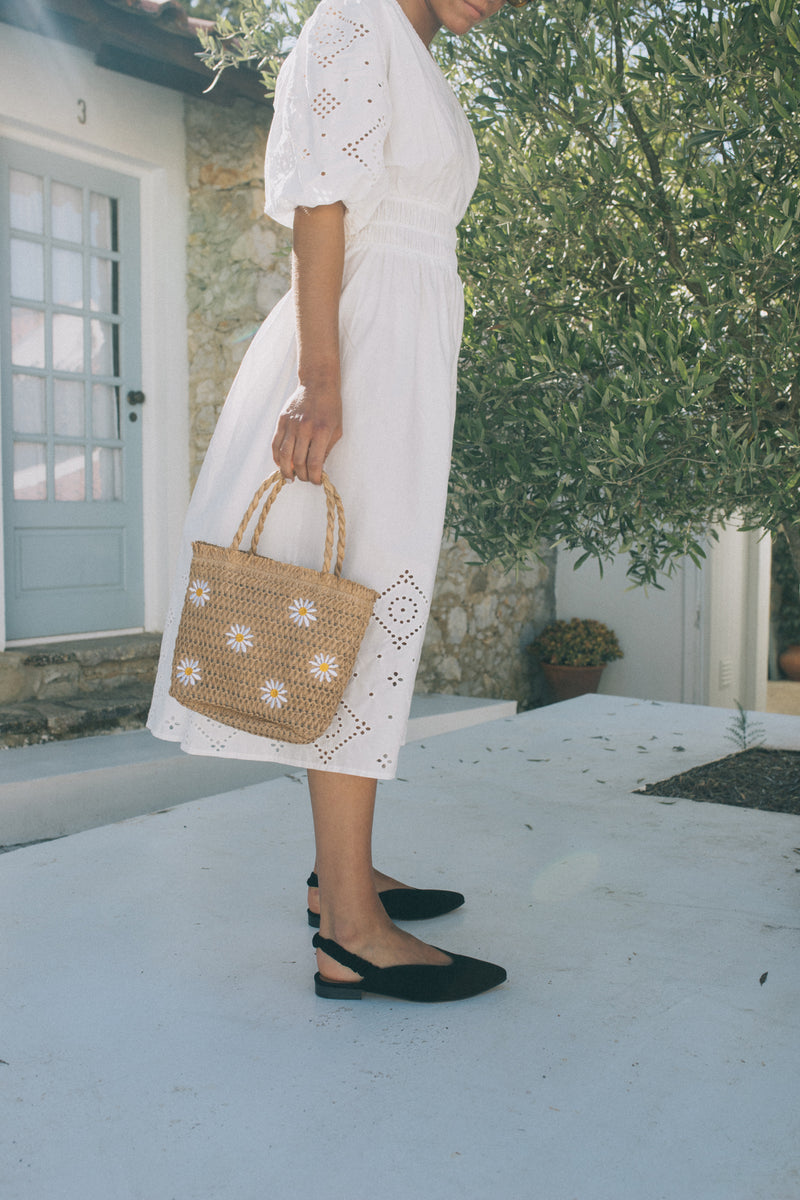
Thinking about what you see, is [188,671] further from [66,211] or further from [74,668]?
[66,211]

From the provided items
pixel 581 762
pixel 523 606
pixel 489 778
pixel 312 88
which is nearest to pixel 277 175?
pixel 312 88

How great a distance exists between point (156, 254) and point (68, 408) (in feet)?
3.08

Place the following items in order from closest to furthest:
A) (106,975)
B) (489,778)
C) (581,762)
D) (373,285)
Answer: (373,285)
(106,975)
(489,778)
(581,762)

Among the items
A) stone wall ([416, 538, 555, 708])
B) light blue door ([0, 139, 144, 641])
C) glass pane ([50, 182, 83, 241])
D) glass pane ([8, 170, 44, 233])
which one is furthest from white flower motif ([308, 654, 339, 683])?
stone wall ([416, 538, 555, 708])

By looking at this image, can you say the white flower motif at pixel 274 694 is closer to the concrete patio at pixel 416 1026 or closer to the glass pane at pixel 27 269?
the concrete patio at pixel 416 1026

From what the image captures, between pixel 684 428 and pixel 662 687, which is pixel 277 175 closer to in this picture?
pixel 684 428

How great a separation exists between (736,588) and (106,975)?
592 centimetres

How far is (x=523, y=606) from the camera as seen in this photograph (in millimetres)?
7062

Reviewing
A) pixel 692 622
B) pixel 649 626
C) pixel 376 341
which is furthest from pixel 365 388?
pixel 649 626

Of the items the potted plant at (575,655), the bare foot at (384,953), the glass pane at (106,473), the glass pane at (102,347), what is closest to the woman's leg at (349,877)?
the bare foot at (384,953)

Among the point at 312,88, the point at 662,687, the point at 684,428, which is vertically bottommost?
the point at 662,687

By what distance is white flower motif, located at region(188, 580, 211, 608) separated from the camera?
154 cm

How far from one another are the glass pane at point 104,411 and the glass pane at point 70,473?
16cm

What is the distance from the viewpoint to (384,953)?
1.62 meters
